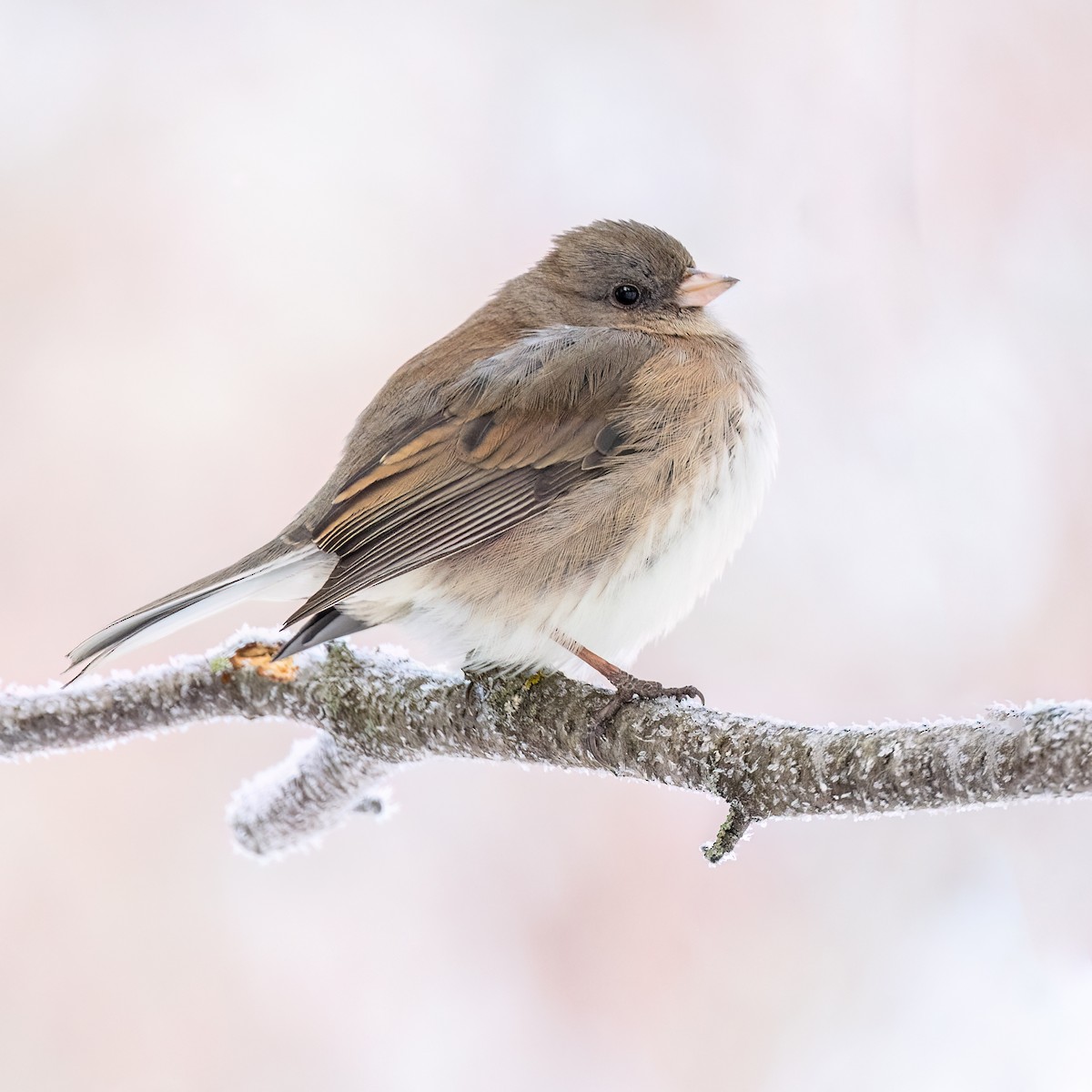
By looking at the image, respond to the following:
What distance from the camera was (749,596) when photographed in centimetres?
291

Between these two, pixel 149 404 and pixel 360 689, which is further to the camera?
pixel 149 404

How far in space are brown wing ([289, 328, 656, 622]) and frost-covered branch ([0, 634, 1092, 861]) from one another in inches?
8.8

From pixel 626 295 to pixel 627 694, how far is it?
40.2 inches

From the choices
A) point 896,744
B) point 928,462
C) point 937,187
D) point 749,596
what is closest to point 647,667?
point 749,596

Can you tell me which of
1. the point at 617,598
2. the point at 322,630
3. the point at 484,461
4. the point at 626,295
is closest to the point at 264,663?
the point at 322,630

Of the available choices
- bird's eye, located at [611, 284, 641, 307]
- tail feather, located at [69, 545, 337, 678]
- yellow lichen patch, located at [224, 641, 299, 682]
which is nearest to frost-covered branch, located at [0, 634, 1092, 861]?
yellow lichen patch, located at [224, 641, 299, 682]

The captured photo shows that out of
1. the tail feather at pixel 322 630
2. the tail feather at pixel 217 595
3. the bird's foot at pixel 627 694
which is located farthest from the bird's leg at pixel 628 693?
the tail feather at pixel 217 595

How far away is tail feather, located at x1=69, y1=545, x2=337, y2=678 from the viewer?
5.79 feet

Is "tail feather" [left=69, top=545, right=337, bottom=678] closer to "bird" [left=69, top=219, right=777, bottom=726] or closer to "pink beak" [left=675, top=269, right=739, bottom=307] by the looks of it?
"bird" [left=69, top=219, right=777, bottom=726]

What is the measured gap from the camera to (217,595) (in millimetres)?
1832

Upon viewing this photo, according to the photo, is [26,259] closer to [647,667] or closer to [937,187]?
[647,667]

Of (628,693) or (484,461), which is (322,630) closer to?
(484,461)

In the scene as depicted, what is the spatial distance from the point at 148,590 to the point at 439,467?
1.35 metres

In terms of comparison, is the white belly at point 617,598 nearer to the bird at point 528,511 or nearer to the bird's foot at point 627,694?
the bird at point 528,511
